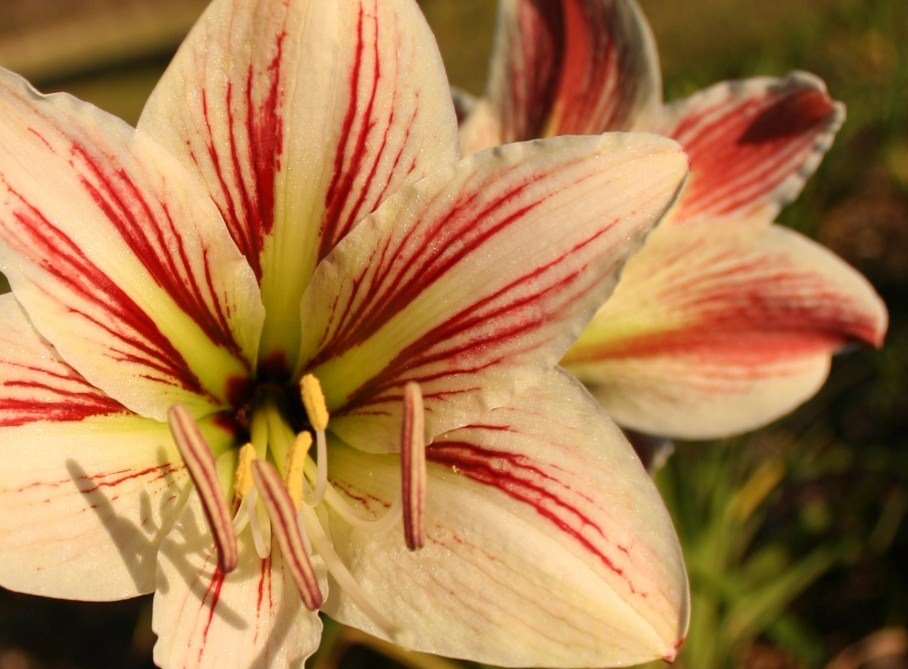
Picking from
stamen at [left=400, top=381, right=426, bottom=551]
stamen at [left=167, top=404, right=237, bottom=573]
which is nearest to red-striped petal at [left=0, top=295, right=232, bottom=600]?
stamen at [left=167, top=404, right=237, bottom=573]

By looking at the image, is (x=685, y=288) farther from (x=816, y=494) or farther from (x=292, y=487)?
(x=816, y=494)

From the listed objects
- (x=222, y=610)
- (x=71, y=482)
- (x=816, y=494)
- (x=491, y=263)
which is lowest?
(x=816, y=494)

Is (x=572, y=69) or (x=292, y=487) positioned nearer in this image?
(x=292, y=487)

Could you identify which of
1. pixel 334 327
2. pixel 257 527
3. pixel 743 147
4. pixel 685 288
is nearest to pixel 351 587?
pixel 257 527

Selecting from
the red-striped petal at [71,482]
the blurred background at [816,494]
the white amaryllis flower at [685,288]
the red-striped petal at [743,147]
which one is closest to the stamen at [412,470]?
the red-striped petal at [71,482]

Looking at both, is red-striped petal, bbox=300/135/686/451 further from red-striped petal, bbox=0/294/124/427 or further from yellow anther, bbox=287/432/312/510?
red-striped petal, bbox=0/294/124/427

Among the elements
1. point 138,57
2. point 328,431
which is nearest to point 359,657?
point 328,431
